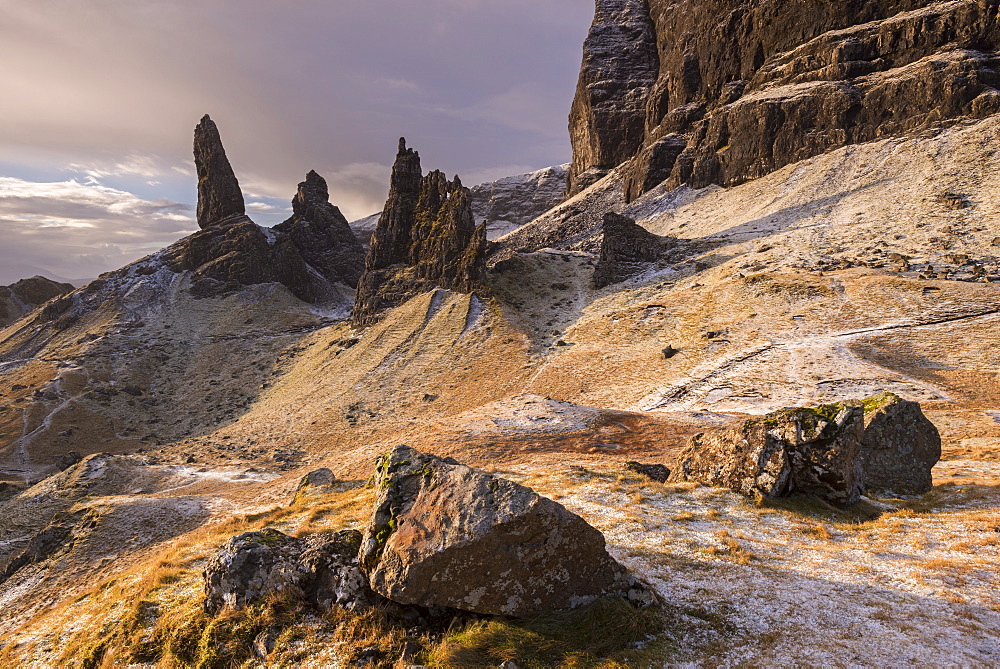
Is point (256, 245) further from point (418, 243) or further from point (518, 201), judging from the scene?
point (518, 201)

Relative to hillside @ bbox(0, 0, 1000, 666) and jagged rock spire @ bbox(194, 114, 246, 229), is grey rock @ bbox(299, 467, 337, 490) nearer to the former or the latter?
hillside @ bbox(0, 0, 1000, 666)

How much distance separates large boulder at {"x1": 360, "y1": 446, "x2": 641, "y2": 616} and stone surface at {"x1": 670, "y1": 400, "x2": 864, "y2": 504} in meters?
8.30

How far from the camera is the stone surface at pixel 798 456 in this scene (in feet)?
41.4

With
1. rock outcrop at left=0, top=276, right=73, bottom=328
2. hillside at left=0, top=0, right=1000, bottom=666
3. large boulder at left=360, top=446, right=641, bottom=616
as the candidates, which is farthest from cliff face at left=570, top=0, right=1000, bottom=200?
rock outcrop at left=0, top=276, right=73, bottom=328

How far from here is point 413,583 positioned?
7.11 metres

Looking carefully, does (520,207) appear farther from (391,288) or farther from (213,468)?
(213,468)

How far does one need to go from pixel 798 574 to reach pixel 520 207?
18630cm

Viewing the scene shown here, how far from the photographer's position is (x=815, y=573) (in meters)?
8.82

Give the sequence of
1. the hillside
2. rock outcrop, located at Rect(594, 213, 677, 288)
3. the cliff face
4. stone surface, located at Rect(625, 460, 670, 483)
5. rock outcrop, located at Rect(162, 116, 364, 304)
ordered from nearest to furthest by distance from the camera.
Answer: the hillside, stone surface, located at Rect(625, 460, 670, 483), rock outcrop, located at Rect(594, 213, 677, 288), the cliff face, rock outcrop, located at Rect(162, 116, 364, 304)

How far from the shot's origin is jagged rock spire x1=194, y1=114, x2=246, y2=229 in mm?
102625

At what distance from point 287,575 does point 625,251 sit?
185 ft

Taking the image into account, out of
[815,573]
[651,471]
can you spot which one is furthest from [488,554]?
[651,471]

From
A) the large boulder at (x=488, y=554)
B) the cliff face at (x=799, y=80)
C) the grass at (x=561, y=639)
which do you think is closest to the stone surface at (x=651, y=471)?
the large boulder at (x=488, y=554)

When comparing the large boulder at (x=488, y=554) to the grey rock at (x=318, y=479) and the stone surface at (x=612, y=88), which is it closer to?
the grey rock at (x=318, y=479)
